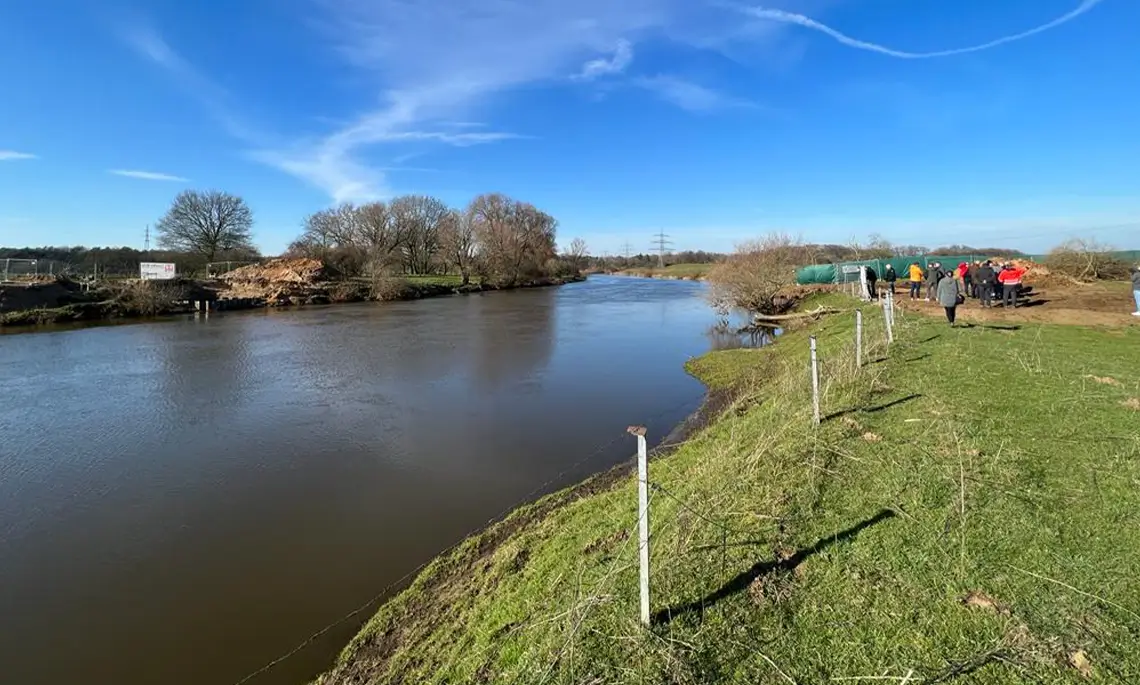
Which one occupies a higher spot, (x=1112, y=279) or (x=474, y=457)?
(x=1112, y=279)

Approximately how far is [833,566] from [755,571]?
56cm

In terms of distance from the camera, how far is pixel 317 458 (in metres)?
10.3

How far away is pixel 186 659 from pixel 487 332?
72.8ft

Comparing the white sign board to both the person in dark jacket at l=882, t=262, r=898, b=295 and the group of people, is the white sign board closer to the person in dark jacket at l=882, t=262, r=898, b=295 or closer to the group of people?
the person in dark jacket at l=882, t=262, r=898, b=295

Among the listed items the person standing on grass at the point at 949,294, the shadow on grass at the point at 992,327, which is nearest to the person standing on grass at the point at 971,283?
the shadow on grass at the point at 992,327

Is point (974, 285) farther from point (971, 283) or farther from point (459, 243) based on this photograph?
point (459, 243)

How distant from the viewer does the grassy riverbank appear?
10.7ft

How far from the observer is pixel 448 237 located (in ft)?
221

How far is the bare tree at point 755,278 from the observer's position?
28.6 meters

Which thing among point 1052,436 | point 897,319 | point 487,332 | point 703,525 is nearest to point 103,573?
point 703,525

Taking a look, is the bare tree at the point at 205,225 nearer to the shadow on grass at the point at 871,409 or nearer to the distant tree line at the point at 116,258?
the distant tree line at the point at 116,258

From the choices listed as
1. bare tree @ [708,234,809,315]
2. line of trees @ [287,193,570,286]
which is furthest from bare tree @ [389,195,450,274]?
bare tree @ [708,234,809,315]

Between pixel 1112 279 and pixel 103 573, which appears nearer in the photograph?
pixel 103 573

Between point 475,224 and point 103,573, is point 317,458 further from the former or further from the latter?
point 475,224
